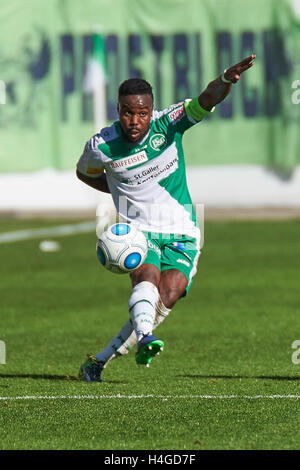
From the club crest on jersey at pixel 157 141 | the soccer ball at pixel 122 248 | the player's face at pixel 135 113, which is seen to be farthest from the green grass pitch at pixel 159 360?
the player's face at pixel 135 113

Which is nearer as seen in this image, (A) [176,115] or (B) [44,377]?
(A) [176,115]

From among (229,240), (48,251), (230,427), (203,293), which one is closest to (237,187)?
(229,240)

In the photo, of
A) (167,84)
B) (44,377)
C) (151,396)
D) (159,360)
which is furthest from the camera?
(167,84)

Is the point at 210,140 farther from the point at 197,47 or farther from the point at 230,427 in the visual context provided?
the point at 230,427

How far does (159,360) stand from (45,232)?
39.8ft

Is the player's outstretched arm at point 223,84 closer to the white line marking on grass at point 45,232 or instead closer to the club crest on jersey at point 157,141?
the club crest on jersey at point 157,141

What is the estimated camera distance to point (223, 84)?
26.3 ft

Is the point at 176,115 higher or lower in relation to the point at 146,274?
higher

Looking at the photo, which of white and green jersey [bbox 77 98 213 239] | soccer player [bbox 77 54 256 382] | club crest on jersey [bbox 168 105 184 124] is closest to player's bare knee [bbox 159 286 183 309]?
soccer player [bbox 77 54 256 382]

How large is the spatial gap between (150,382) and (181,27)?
17398 mm

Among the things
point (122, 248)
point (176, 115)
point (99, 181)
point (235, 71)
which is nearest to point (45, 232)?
point (99, 181)

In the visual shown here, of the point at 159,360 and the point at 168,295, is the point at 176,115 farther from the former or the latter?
the point at 159,360

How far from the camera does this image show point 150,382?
28.2ft

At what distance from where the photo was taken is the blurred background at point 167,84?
976 inches
